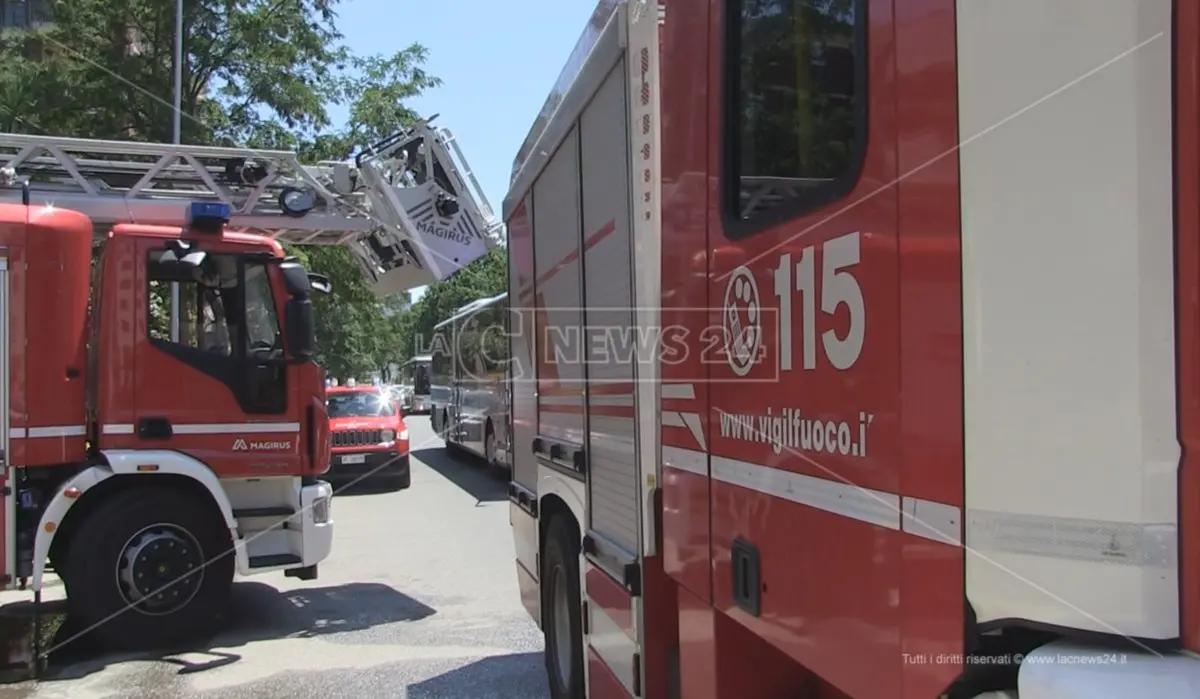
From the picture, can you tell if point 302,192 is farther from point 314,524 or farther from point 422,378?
point 422,378

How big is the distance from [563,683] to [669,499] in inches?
91.5

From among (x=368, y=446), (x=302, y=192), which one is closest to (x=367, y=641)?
(x=302, y=192)

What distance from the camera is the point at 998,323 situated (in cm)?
146

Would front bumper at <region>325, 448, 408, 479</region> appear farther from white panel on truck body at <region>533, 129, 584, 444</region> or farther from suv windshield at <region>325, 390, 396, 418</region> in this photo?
white panel on truck body at <region>533, 129, 584, 444</region>

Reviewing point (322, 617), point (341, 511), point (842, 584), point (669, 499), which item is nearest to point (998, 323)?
point (842, 584)

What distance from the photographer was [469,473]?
61.2 feet

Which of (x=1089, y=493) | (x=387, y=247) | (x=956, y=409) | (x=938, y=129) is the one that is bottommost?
(x=1089, y=493)

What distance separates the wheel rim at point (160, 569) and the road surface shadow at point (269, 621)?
0.35 m

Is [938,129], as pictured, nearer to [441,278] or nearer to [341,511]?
[441,278]

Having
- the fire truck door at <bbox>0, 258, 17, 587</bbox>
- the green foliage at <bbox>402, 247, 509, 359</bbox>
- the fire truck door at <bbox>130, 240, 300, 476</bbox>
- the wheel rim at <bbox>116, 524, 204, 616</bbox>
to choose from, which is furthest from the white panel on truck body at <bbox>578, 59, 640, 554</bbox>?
the green foliage at <bbox>402, 247, 509, 359</bbox>

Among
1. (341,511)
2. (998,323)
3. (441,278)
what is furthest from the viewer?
(341,511)

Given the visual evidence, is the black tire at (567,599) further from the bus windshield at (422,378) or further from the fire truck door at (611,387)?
the bus windshield at (422,378)

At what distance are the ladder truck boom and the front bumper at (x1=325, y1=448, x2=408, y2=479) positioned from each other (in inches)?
261

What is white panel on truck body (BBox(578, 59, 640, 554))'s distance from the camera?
3.34 metres
